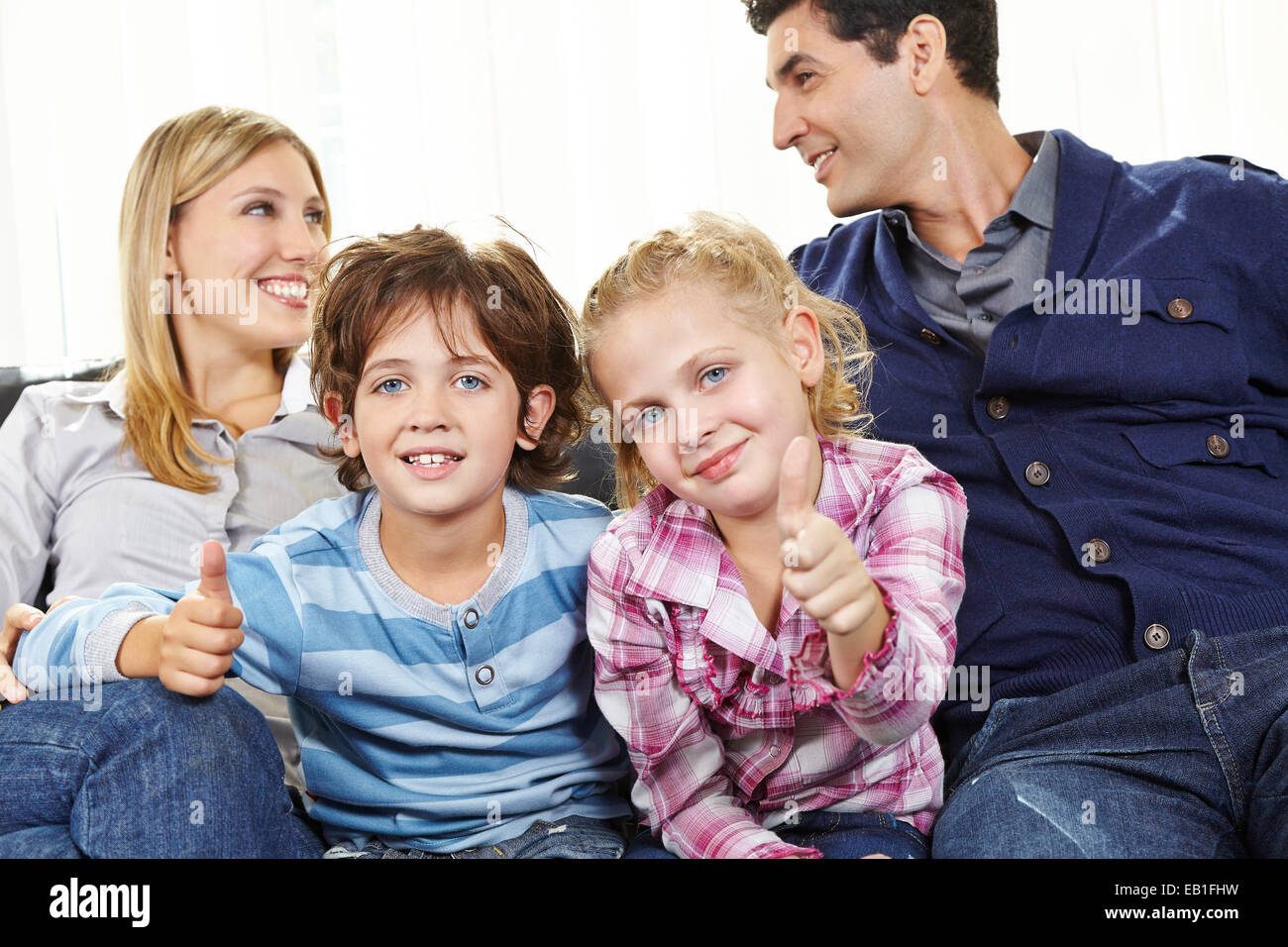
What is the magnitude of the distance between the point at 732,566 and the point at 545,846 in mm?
354

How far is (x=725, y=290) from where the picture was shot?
1235 mm

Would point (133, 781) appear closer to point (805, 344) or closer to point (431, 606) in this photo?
point (431, 606)

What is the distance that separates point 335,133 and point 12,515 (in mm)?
1205

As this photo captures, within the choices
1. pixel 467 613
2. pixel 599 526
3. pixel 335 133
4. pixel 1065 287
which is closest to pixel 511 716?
pixel 467 613

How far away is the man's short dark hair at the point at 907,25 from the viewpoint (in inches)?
65.8

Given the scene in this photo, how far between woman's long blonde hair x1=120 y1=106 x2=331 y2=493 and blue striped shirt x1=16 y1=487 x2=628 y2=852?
1.48 feet

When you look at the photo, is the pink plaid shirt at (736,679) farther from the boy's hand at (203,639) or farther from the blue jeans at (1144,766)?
the boy's hand at (203,639)

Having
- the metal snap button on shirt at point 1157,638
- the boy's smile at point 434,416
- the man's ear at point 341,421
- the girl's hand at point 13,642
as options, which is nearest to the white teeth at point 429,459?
the boy's smile at point 434,416

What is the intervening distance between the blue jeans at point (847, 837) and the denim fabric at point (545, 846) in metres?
0.03

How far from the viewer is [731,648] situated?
45.9 inches

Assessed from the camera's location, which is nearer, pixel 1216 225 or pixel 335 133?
pixel 1216 225

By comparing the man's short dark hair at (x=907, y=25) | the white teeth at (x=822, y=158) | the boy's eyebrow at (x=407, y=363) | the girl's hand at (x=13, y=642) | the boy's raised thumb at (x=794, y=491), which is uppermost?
the man's short dark hair at (x=907, y=25)
